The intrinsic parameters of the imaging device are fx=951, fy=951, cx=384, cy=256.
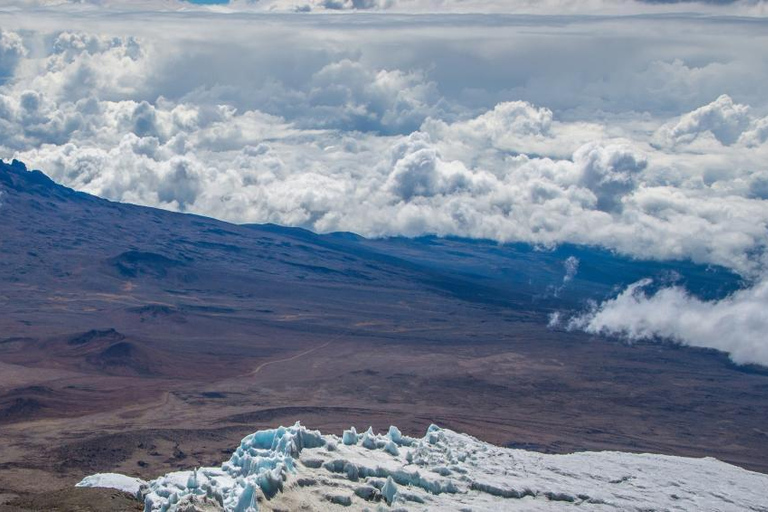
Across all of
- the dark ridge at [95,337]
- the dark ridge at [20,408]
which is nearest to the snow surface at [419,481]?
the dark ridge at [20,408]

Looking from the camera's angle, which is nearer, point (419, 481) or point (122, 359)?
point (419, 481)

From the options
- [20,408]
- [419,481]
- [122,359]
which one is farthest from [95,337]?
[419,481]

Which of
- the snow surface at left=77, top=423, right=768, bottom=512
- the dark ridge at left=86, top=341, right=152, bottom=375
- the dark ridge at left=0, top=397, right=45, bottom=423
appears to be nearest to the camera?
the snow surface at left=77, top=423, right=768, bottom=512

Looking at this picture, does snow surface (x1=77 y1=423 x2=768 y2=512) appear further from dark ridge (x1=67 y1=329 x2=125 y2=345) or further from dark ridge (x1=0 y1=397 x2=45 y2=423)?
dark ridge (x1=67 y1=329 x2=125 y2=345)

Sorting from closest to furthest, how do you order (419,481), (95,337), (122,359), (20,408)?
(419,481) → (20,408) → (122,359) → (95,337)

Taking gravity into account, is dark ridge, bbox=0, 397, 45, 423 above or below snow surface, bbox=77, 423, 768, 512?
below

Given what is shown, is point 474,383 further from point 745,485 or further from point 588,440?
point 745,485

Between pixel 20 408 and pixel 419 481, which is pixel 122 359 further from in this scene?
pixel 419 481

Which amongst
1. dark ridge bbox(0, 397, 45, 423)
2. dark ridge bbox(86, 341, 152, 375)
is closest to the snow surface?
dark ridge bbox(0, 397, 45, 423)

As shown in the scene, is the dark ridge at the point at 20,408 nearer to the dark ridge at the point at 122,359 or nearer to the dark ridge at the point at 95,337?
the dark ridge at the point at 122,359
